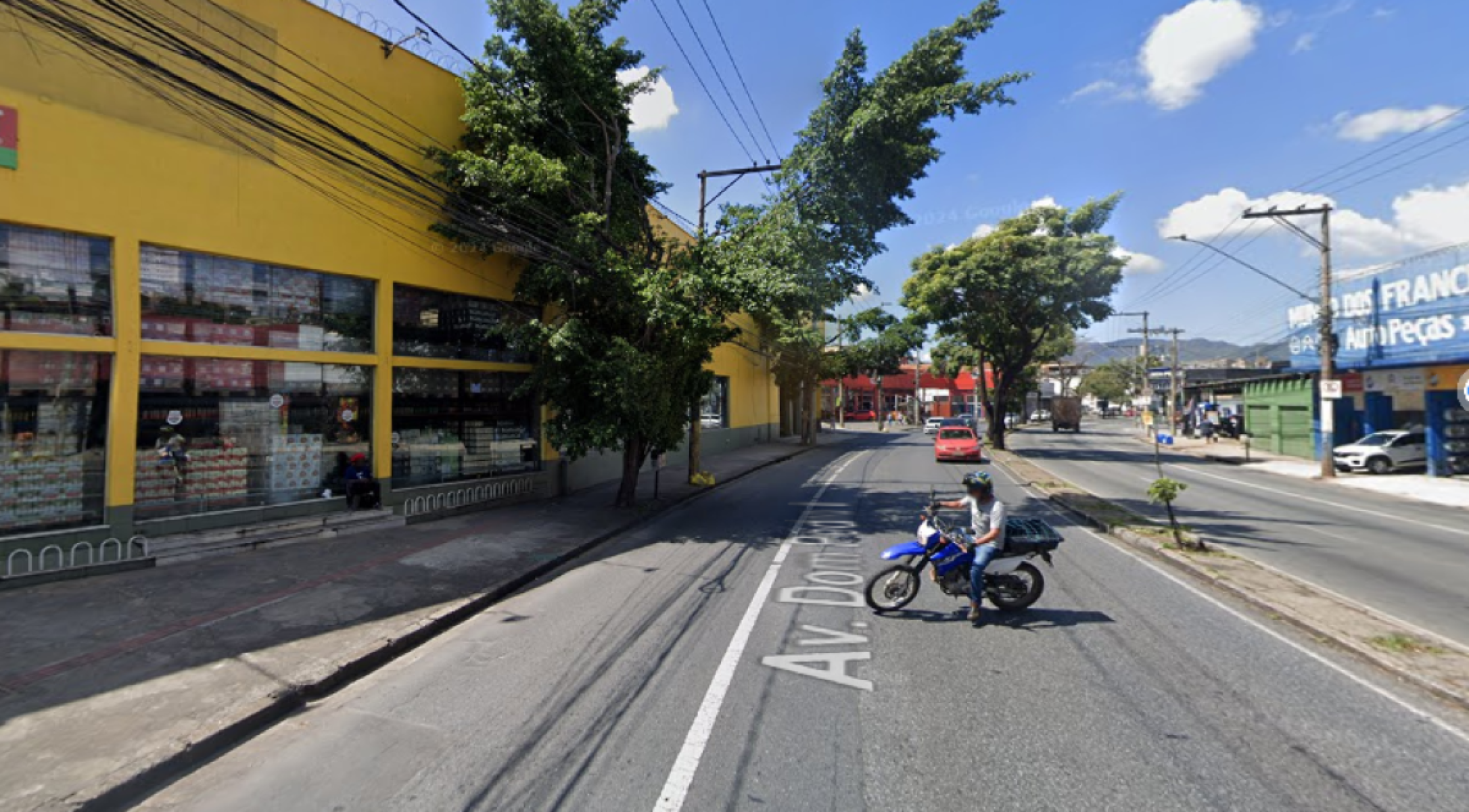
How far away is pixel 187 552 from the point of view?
7992 millimetres

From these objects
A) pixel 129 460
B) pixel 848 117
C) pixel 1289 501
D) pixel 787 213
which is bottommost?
pixel 1289 501

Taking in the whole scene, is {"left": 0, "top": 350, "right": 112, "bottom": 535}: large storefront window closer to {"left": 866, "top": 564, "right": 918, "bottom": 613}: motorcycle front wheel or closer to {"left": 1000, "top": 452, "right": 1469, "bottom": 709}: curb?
{"left": 866, "top": 564, "right": 918, "bottom": 613}: motorcycle front wheel

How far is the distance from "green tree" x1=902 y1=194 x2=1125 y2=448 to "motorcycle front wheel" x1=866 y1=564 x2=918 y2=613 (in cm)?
2352

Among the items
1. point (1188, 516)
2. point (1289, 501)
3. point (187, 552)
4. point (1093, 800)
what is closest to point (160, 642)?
point (187, 552)

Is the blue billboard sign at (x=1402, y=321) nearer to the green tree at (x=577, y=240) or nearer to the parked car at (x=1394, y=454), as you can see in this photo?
the parked car at (x=1394, y=454)

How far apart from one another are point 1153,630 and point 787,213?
875 cm

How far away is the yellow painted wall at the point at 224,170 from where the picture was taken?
23.5 feet

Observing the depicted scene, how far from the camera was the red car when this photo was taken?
24.2 m

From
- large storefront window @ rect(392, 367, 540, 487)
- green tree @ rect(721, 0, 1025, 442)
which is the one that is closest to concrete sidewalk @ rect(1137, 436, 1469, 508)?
green tree @ rect(721, 0, 1025, 442)

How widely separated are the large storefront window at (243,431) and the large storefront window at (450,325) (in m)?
1.00

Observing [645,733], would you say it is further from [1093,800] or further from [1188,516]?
[1188,516]

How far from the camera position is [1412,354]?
19.1 meters

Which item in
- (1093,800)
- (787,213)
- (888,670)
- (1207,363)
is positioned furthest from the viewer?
(1207,363)

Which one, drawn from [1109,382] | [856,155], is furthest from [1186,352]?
[856,155]
